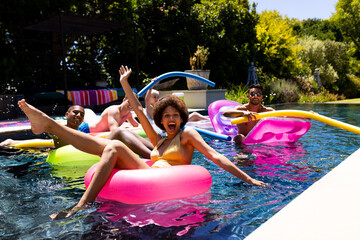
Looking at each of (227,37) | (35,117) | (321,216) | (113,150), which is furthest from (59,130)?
(227,37)

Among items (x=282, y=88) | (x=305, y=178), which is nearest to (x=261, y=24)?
(x=282, y=88)

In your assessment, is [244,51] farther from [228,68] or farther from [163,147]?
[163,147]

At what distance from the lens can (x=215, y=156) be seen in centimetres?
326

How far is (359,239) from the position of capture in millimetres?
1603

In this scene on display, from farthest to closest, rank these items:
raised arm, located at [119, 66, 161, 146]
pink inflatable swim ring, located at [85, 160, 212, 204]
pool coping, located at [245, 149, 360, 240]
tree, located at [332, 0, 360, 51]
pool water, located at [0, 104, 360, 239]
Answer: tree, located at [332, 0, 360, 51], raised arm, located at [119, 66, 161, 146], pink inflatable swim ring, located at [85, 160, 212, 204], pool water, located at [0, 104, 360, 239], pool coping, located at [245, 149, 360, 240]

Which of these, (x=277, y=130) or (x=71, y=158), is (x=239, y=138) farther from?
(x=71, y=158)

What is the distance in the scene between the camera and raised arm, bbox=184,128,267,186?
3.23 metres

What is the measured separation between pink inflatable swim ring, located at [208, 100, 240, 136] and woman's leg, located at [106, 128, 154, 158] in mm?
2777

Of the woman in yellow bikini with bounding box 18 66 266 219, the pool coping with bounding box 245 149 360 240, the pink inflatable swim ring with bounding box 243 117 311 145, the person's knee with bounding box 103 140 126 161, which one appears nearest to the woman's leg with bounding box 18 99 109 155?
the woman in yellow bikini with bounding box 18 66 266 219

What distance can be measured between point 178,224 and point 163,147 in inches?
36.2

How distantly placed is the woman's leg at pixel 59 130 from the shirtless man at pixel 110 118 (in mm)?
2407

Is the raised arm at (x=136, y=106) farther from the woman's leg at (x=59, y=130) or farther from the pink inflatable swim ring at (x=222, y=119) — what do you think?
the pink inflatable swim ring at (x=222, y=119)

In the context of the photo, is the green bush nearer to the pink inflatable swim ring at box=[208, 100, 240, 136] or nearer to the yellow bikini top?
the pink inflatable swim ring at box=[208, 100, 240, 136]

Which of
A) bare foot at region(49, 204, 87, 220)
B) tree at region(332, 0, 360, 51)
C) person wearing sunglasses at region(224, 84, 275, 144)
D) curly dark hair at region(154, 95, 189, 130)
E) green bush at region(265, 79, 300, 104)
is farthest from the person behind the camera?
tree at region(332, 0, 360, 51)
